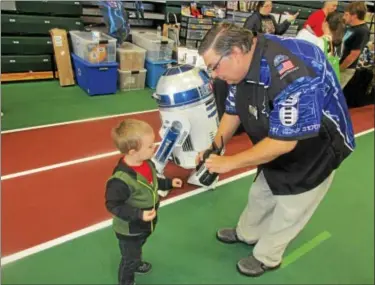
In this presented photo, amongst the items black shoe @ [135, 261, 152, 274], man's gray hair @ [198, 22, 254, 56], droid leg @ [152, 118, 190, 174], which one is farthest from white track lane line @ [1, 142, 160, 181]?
man's gray hair @ [198, 22, 254, 56]

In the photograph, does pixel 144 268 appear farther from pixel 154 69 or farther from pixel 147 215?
pixel 154 69

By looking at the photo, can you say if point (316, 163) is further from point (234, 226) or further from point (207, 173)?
point (234, 226)

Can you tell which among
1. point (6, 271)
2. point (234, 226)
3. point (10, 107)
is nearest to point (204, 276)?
point (234, 226)

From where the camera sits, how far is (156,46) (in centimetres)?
539

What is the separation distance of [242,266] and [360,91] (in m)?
4.48

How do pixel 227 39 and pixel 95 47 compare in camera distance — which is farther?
pixel 95 47

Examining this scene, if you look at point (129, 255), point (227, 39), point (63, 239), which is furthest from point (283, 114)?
point (63, 239)

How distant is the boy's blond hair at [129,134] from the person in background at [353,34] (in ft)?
11.4

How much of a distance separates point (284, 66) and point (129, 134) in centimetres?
77

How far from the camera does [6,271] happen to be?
2.11 metres

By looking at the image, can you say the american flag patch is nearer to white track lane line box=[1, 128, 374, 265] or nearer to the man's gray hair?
the man's gray hair

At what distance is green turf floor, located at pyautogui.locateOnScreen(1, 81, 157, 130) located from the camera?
13.4 feet

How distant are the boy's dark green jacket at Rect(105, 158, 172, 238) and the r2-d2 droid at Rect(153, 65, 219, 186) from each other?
34.5 inches

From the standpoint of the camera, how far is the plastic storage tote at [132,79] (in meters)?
5.28
